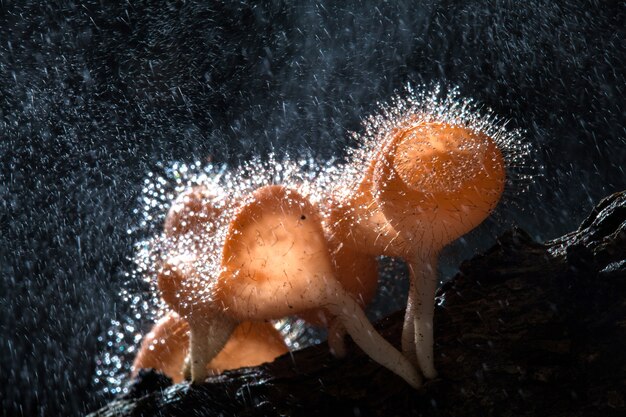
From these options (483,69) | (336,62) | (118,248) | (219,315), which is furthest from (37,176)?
(219,315)

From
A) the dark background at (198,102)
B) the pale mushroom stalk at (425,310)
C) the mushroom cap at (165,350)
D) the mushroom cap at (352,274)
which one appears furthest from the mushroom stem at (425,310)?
the dark background at (198,102)

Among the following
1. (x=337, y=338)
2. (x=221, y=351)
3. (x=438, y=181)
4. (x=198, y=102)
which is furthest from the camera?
(x=198, y=102)

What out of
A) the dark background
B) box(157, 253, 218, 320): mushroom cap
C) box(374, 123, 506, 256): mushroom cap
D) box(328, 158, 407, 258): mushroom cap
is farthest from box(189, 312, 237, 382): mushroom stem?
the dark background

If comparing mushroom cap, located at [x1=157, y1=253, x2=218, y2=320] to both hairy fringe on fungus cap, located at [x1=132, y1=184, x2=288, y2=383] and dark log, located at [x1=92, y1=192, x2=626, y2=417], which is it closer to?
hairy fringe on fungus cap, located at [x1=132, y1=184, x2=288, y2=383]

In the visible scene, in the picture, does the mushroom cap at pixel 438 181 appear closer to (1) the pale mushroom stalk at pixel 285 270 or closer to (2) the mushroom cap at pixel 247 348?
(1) the pale mushroom stalk at pixel 285 270

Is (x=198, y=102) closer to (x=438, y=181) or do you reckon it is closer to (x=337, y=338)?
(x=337, y=338)

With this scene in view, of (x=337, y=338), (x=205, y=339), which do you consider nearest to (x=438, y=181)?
(x=337, y=338)
